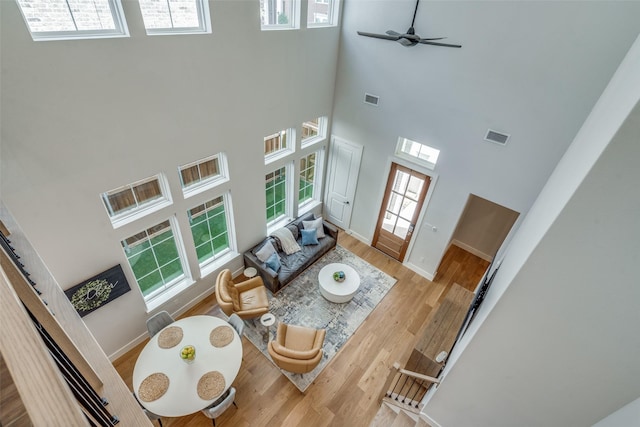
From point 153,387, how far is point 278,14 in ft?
18.0

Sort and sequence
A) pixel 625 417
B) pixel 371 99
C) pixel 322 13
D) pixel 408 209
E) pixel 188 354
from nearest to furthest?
pixel 625 417, pixel 188 354, pixel 322 13, pixel 371 99, pixel 408 209

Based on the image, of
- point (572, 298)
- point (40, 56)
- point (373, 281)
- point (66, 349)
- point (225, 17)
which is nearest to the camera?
point (66, 349)

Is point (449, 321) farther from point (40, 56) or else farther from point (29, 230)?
point (40, 56)

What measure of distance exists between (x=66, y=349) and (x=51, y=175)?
9.28 feet

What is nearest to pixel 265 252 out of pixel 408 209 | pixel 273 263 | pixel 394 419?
pixel 273 263

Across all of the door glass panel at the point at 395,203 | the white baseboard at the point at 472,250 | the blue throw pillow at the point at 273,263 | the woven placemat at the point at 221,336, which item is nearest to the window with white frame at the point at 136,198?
the woven placemat at the point at 221,336

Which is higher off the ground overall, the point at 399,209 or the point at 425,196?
the point at 425,196

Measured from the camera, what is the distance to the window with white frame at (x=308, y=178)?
23.0ft

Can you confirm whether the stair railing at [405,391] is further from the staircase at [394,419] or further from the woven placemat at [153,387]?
the woven placemat at [153,387]

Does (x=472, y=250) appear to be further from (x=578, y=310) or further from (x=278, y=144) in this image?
(x=578, y=310)

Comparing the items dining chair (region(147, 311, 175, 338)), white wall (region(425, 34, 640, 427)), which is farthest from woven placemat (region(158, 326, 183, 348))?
white wall (region(425, 34, 640, 427))

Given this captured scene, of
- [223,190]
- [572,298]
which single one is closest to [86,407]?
[572,298]

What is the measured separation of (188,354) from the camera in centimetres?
389

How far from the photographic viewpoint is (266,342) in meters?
5.20
